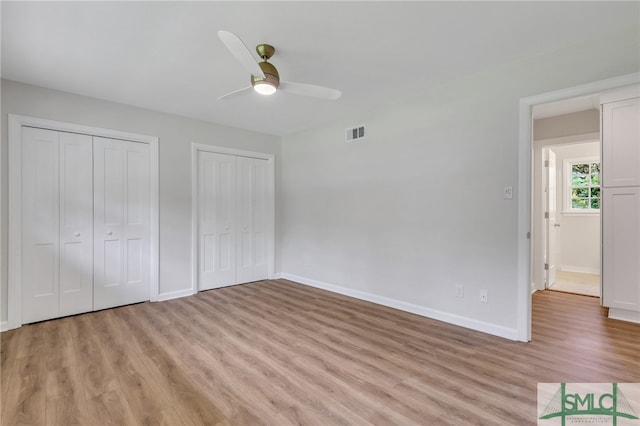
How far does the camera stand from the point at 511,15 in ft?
6.53

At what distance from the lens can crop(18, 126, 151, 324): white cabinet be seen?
3062 millimetres

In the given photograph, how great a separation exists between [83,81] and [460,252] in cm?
415

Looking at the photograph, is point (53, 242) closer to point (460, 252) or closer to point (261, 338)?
point (261, 338)

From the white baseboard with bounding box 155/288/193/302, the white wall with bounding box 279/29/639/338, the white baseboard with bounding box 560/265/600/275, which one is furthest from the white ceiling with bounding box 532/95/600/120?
the white baseboard with bounding box 155/288/193/302

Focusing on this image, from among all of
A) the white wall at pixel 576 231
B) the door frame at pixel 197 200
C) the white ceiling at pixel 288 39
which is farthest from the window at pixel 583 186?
the door frame at pixel 197 200

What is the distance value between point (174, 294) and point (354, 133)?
10.6 feet

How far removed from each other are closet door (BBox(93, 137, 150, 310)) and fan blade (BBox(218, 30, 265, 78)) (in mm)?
2441

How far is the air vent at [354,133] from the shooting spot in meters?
3.90

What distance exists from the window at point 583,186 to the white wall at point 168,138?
20.2 feet

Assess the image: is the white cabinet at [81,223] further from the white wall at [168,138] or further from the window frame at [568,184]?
the window frame at [568,184]

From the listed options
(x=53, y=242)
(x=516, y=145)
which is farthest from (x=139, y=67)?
(x=516, y=145)

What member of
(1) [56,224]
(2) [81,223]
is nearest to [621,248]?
(2) [81,223]

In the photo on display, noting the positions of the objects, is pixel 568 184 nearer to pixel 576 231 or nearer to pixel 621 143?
pixel 576 231

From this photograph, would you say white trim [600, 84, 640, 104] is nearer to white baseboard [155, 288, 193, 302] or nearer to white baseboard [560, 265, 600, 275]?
white baseboard [560, 265, 600, 275]
